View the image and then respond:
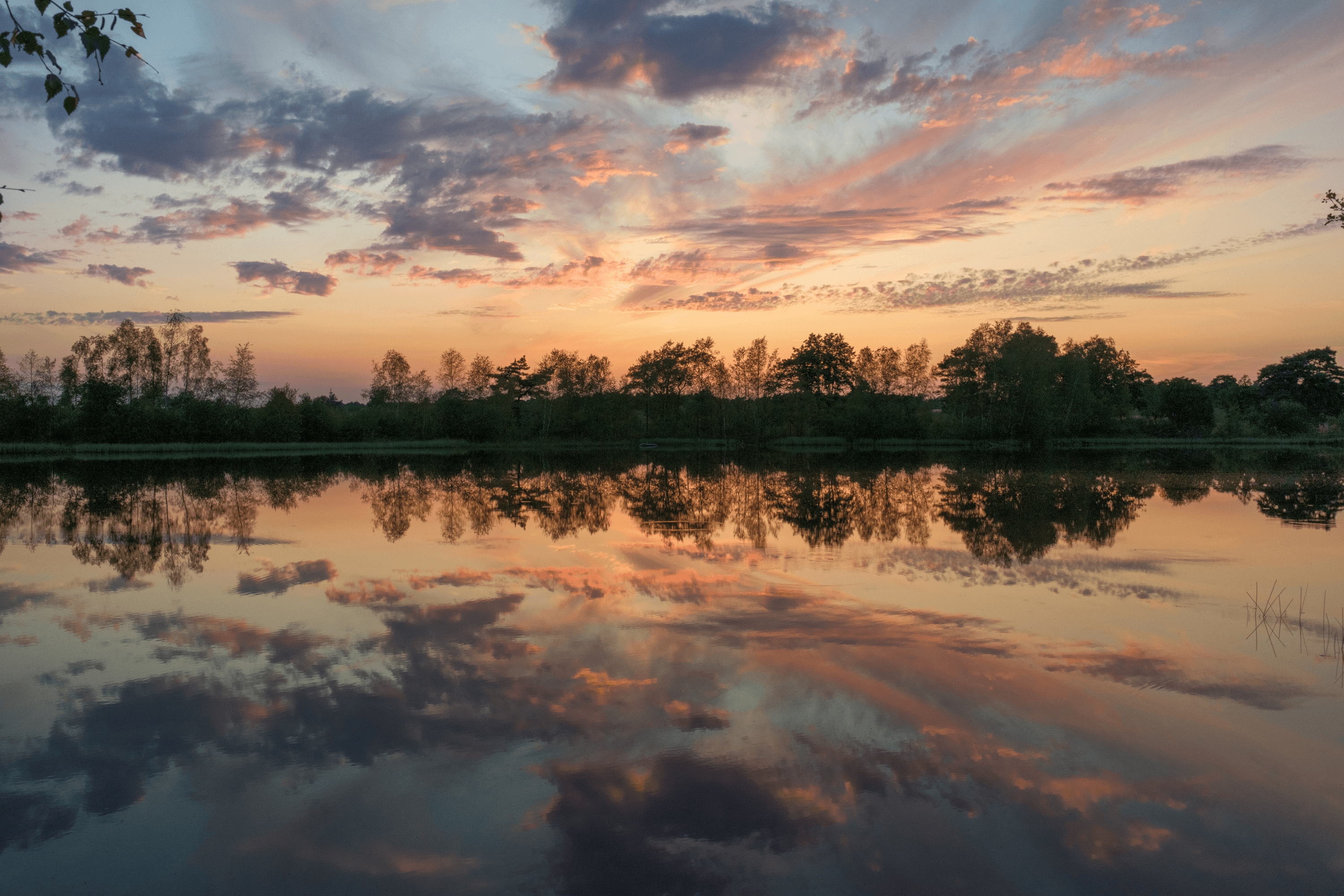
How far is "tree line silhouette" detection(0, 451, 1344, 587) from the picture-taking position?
1611 centimetres

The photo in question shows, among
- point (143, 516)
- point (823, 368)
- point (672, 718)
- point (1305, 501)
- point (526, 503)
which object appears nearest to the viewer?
point (672, 718)

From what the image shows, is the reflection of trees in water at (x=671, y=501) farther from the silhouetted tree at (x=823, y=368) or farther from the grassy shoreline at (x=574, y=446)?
the silhouetted tree at (x=823, y=368)

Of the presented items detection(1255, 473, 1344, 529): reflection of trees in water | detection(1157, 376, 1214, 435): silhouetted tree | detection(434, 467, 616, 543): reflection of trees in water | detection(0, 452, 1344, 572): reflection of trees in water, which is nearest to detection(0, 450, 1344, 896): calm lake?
detection(0, 452, 1344, 572): reflection of trees in water

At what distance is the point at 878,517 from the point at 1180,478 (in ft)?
74.4

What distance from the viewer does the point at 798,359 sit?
105 metres

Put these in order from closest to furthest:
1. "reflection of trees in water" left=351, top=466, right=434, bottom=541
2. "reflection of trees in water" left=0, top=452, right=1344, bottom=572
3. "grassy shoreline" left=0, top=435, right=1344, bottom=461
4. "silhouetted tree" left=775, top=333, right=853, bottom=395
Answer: "reflection of trees in water" left=0, top=452, right=1344, bottom=572
"reflection of trees in water" left=351, top=466, right=434, bottom=541
"grassy shoreline" left=0, top=435, right=1344, bottom=461
"silhouetted tree" left=775, top=333, right=853, bottom=395

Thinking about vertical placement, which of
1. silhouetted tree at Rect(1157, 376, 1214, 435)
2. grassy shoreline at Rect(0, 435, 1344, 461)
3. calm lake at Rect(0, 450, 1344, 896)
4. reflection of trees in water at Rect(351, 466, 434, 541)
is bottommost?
calm lake at Rect(0, 450, 1344, 896)

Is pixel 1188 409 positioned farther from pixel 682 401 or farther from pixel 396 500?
pixel 396 500

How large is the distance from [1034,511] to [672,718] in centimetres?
1748

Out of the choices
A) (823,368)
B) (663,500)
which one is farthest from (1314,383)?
(663,500)

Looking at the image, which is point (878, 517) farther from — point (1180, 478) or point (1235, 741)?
point (1180, 478)

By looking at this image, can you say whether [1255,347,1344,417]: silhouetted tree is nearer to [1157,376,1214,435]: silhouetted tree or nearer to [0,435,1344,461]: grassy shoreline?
[1157,376,1214,435]: silhouetted tree

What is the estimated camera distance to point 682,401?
293ft

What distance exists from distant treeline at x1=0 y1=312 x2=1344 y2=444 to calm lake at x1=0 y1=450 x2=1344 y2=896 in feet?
204
